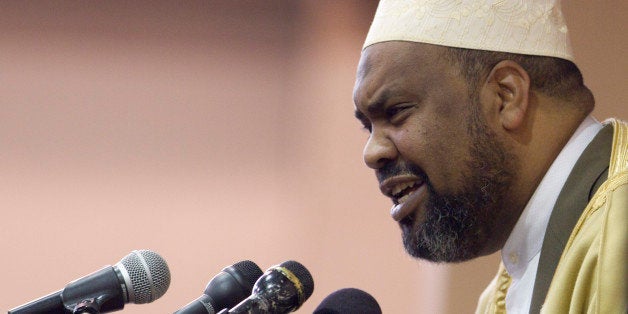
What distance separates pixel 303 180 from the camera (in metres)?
4.45

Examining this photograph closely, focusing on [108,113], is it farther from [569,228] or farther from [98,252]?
[569,228]

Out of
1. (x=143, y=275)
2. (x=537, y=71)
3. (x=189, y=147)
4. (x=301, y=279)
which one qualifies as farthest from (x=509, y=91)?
(x=189, y=147)

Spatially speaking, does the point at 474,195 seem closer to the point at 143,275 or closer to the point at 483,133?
the point at 483,133

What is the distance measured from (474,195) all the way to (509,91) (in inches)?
10.1

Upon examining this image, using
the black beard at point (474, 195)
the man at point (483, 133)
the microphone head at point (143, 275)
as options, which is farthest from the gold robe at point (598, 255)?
the microphone head at point (143, 275)

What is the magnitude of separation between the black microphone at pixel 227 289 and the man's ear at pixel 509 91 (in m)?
0.68

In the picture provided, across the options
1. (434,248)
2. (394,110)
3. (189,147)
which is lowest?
(434,248)

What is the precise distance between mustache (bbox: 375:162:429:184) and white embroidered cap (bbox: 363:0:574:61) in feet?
1.04

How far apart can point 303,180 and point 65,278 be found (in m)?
1.29

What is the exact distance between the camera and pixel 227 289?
1737 millimetres

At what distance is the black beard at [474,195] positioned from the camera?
1.97m

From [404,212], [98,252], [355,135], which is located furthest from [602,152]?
[98,252]

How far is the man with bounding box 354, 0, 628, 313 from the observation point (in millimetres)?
1966

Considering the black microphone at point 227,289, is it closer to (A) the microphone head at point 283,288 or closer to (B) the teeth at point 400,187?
(A) the microphone head at point 283,288
